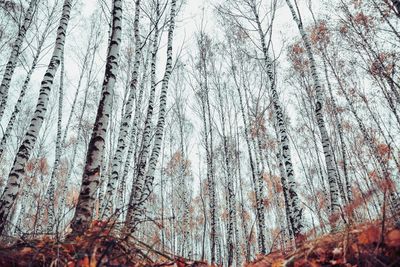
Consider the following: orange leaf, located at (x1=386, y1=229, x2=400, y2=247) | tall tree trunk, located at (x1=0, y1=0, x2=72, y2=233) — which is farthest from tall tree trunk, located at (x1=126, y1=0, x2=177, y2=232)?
orange leaf, located at (x1=386, y1=229, x2=400, y2=247)

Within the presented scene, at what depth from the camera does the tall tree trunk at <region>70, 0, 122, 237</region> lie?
121 inches

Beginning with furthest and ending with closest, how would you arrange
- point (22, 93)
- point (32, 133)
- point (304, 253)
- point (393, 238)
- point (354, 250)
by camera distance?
point (22, 93) → point (32, 133) → point (304, 253) → point (354, 250) → point (393, 238)

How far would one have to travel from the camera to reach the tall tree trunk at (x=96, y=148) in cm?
308

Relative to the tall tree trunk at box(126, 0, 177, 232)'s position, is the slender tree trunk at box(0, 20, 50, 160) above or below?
above

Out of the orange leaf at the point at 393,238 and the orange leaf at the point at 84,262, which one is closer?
the orange leaf at the point at 393,238

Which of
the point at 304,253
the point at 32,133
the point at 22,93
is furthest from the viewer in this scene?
the point at 22,93

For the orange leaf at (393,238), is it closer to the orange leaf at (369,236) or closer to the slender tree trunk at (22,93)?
the orange leaf at (369,236)

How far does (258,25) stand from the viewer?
358 inches

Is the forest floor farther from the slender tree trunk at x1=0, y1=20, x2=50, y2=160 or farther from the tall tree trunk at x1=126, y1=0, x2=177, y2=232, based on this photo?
the slender tree trunk at x1=0, y1=20, x2=50, y2=160

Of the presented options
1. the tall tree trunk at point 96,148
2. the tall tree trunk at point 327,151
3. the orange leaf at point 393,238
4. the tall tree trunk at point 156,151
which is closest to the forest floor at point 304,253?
the orange leaf at point 393,238

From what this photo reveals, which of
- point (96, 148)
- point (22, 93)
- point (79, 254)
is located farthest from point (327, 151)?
point (22, 93)

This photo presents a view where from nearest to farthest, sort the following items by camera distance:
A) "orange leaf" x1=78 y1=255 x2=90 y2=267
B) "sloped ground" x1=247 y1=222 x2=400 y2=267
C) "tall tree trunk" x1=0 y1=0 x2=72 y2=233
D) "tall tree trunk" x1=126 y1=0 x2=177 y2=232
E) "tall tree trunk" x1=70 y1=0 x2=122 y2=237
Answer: "sloped ground" x1=247 y1=222 x2=400 y2=267 → "orange leaf" x1=78 y1=255 x2=90 y2=267 → "tall tree trunk" x1=70 y1=0 x2=122 y2=237 → "tall tree trunk" x1=0 y1=0 x2=72 y2=233 → "tall tree trunk" x1=126 y1=0 x2=177 y2=232

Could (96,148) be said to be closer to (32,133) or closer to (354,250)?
(32,133)

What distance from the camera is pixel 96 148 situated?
370 cm
